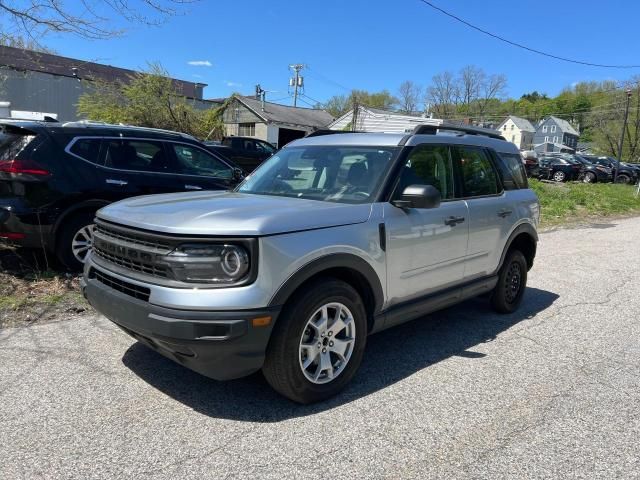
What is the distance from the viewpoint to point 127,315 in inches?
121

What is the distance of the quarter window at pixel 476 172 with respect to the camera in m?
4.69

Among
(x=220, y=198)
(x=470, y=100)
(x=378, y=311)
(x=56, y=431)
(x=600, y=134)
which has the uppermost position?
(x=470, y=100)

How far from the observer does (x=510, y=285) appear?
5.56 meters

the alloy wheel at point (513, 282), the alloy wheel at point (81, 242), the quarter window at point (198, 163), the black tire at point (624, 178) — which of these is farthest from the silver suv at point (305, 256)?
the black tire at point (624, 178)

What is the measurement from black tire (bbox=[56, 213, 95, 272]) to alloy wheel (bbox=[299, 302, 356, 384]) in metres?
3.74

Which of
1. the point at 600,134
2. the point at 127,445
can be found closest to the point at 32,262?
the point at 127,445

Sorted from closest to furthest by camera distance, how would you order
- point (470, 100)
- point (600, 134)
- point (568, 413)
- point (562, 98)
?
point (568, 413), point (600, 134), point (470, 100), point (562, 98)

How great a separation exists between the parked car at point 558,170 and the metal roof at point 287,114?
2184 cm

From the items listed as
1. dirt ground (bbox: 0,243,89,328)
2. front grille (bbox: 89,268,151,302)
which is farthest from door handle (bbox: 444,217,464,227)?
dirt ground (bbox: 0,243,89,328)

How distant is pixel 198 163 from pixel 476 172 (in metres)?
3.97

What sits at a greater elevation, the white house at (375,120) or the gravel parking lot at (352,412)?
the white house at (375,120)

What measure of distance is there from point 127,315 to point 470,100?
88.3 meters

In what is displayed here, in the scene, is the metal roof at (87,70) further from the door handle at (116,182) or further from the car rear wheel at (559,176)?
the car rear wheel at (559,176)

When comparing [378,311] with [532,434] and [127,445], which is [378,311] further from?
[127,445]
